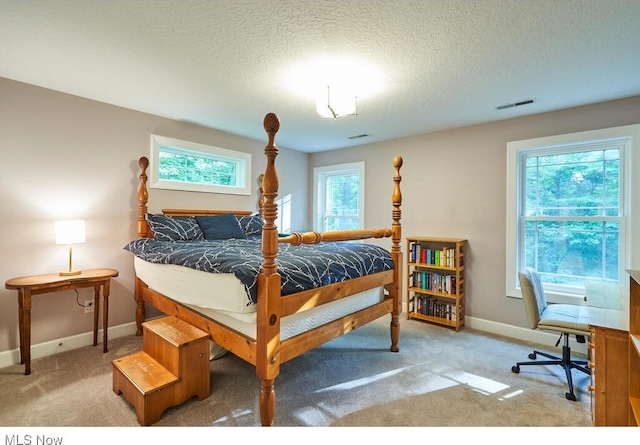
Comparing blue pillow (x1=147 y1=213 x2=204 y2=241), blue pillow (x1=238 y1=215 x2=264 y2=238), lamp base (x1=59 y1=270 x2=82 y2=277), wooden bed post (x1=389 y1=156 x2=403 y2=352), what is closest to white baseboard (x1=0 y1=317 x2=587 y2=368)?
lamp base (x1=59 y1=270 x2=82 y2=277)

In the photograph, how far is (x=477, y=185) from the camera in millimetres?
3334

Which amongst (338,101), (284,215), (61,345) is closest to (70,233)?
(61,345)

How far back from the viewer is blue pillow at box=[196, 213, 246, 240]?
3.26 meters

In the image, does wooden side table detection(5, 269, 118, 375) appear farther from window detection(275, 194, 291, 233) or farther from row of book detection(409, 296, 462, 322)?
row of book detection(409, 296, 462, 322)

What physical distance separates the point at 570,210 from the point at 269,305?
308 centimetres

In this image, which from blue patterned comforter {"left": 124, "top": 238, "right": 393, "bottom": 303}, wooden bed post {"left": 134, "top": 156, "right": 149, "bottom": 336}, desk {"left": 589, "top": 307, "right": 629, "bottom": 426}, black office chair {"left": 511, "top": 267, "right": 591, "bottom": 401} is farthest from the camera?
wooden bed post {"left": 134, "top": 156, "right": 149, "bottom": 336}

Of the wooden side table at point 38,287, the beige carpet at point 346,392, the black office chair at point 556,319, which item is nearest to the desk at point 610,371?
the beige carpet at point 346,392

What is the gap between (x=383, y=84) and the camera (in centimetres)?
236

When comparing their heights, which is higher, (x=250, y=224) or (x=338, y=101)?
(x=338, y=101)

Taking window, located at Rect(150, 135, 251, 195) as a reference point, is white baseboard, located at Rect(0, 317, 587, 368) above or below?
below

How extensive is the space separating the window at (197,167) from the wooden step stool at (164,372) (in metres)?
1.87

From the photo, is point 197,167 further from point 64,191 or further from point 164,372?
point 164,372

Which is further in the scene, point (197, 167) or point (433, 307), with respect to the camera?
point (197, 167)

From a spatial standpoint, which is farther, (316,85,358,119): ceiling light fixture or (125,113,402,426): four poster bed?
(316,85,358,119): ceiling light fixture
